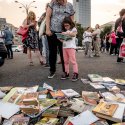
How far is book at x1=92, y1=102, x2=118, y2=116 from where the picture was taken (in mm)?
3703

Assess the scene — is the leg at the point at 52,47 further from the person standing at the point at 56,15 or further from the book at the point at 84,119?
the book at the point at 84,119

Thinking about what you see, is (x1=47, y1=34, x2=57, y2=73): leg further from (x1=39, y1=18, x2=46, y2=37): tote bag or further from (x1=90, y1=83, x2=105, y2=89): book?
(x1=39, y1=18, x2=46, y2=37): tote bag

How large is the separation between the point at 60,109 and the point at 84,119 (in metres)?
0.47

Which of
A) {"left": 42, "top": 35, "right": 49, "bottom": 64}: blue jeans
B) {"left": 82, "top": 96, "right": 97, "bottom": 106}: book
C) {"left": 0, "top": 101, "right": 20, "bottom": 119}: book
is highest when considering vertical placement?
{"left": 42, "top": 35, "right": 49, "bottom": 64}: blue jeans

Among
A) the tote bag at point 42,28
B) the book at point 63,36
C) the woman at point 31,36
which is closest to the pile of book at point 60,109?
the book at point 63,36

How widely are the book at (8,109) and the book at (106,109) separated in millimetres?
1009

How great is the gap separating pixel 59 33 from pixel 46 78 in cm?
112

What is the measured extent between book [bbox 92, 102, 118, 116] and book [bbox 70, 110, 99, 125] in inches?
3.8

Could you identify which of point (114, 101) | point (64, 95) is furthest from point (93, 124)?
point (64, 95)

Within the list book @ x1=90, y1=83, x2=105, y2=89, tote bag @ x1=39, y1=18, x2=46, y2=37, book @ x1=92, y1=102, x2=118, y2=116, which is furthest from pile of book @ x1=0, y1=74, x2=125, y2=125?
tote bag @ x1=39, y1=18, x2=46, y2=37

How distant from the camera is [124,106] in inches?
158

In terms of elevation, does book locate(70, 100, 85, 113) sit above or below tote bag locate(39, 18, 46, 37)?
below

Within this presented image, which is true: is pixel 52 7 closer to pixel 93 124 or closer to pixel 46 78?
pixel 46 78

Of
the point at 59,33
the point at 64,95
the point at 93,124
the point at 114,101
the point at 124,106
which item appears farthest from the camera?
the point at 59,33
